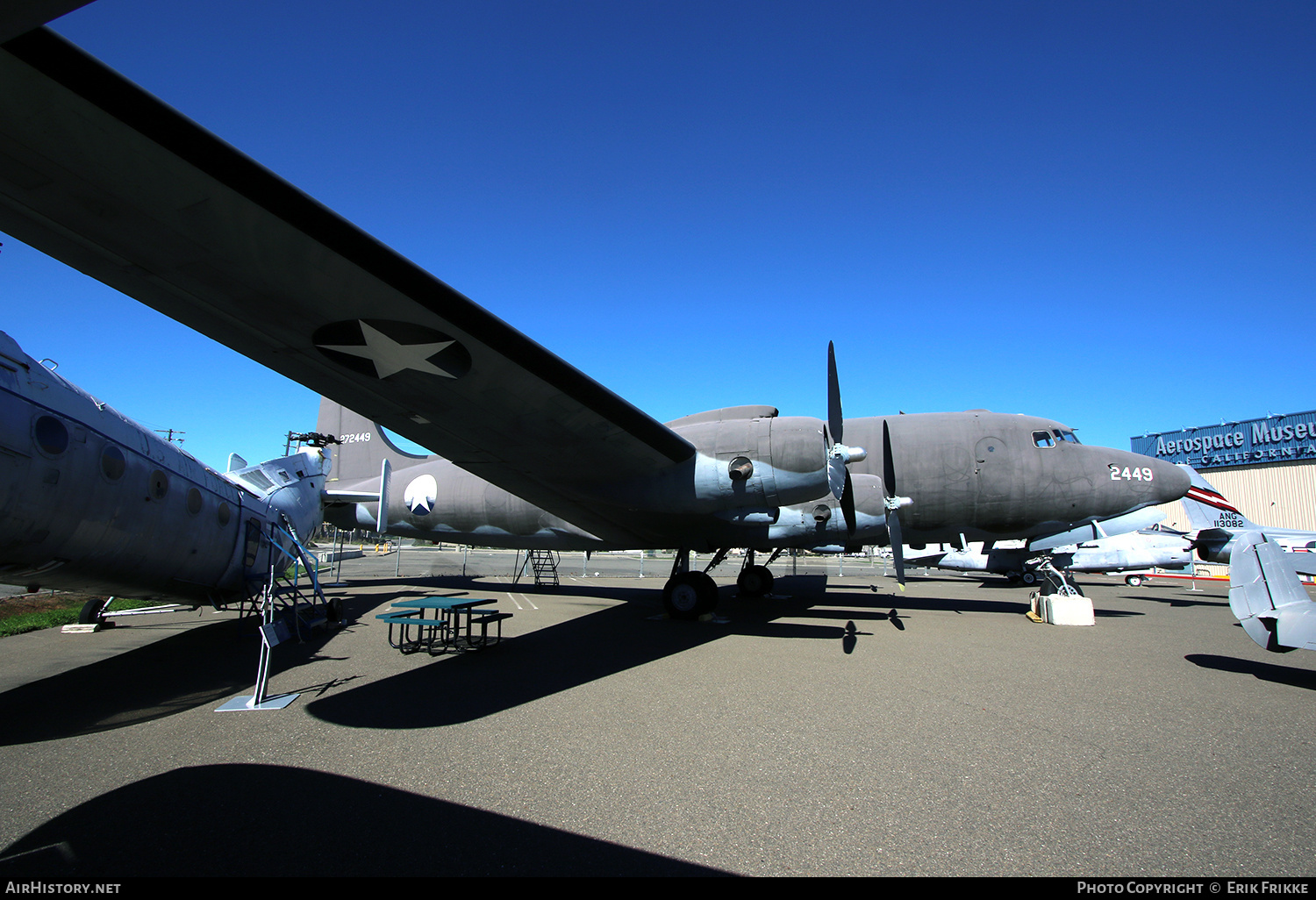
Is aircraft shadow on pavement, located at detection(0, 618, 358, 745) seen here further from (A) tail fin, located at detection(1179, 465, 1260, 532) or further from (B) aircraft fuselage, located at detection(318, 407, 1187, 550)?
(A) tail fin, located at detection(1179, 465, 1260, 532)

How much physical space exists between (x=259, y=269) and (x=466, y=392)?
2.56 metres

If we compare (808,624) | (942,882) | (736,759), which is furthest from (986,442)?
(942,882)

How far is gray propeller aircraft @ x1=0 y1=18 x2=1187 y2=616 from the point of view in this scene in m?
3.58

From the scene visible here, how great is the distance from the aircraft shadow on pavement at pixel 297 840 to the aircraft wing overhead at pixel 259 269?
378 cm

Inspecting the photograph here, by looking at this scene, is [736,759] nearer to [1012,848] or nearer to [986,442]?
[1012,848]

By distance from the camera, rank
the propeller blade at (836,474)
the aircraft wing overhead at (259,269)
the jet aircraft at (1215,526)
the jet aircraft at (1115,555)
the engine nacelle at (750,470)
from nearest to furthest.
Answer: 1. the aircraft wing overhead at (259,269)
2. the engine nacelle at (750,470)
3. the propeller blade at (836,474)
4. the jet aircraft at (1215,526)
5. the jet aircraft at (1115,555)

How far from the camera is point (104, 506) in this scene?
6.07 metres

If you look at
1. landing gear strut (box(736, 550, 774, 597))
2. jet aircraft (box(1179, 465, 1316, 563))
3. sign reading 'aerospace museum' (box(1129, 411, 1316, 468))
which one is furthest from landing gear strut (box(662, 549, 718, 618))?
sign reading 'aerospace museum' (box(1129, 411, 1316, 468))

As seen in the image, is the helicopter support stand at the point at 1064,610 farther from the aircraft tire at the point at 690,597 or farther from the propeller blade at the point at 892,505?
the aircraft tire at the point at 690,597

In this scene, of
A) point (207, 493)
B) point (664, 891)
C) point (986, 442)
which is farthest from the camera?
point (986, 442)

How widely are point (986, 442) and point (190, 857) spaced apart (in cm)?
1442

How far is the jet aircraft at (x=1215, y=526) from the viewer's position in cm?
1529

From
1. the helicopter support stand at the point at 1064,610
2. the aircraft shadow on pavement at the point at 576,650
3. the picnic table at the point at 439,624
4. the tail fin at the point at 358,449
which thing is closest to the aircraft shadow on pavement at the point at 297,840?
the aircraft shadow on pavement at the point at 576,650

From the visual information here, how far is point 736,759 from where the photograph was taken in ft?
14.6
